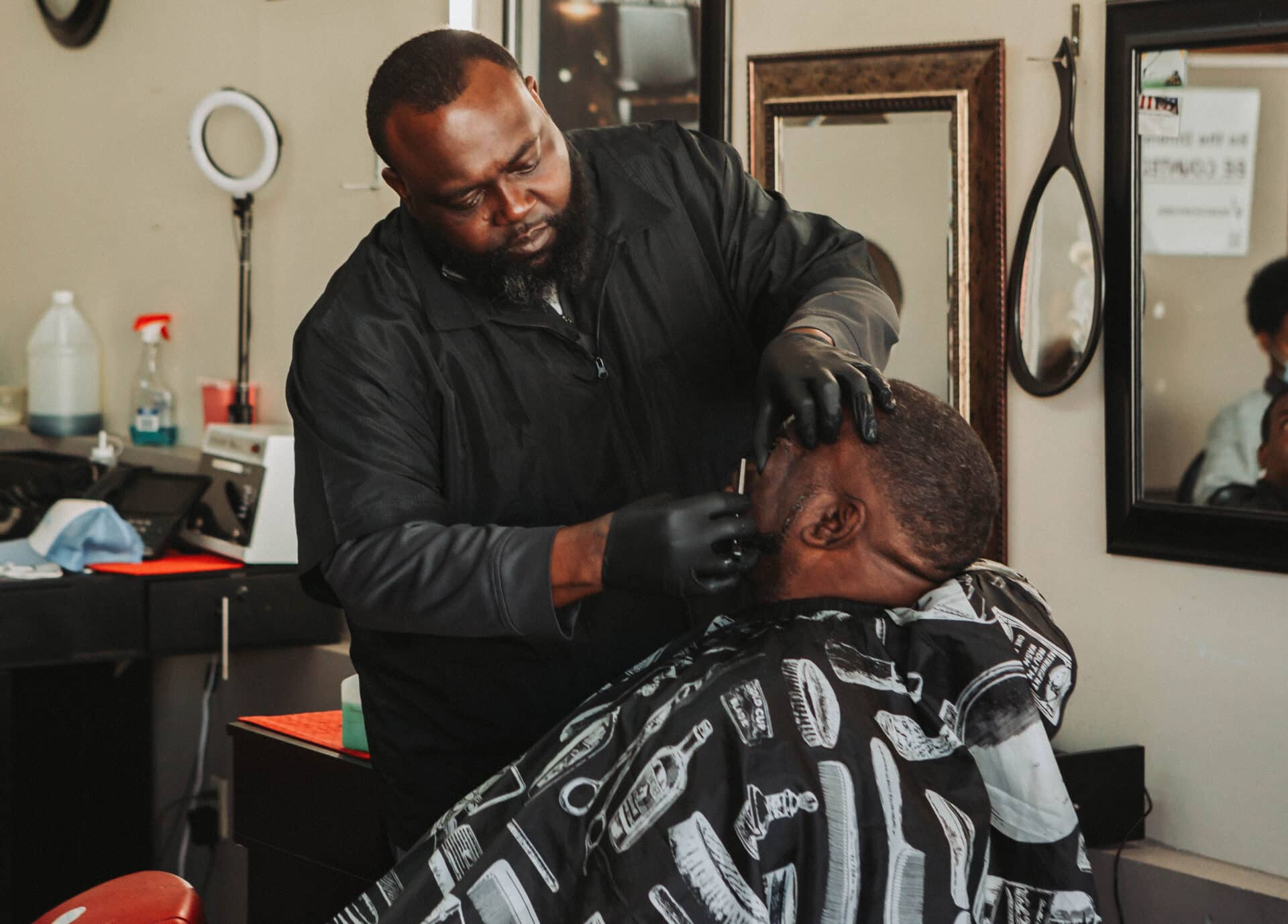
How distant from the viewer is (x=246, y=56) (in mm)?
3330

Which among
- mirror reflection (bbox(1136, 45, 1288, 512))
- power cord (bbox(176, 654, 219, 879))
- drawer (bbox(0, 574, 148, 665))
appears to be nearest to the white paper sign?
mirror reflection (bbox(1136, 45, 1288, 512))

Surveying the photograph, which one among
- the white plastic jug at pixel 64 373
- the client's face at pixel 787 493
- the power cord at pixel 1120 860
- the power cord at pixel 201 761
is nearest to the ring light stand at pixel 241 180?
the power cord at pixel 201 761

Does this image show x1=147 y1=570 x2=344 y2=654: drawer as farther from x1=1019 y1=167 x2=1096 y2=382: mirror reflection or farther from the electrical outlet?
x1=1019 y1=167 x2=1096 y2=382: mirror reflection

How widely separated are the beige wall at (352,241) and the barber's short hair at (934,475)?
0.83 m

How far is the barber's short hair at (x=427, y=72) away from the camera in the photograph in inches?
58.1

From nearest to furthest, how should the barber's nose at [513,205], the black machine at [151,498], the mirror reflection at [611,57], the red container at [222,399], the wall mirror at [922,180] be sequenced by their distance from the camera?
the barber's nose at [513,205] → the wall mirror at [922,180] → the mirror reflection at [611,57] → the black machine at [151,498] → the red container at [222,399]

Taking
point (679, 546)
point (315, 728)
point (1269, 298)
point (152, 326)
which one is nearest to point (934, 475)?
point (679, 546)

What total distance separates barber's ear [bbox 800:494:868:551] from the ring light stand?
222 cm

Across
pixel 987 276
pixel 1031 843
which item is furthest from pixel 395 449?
pixel 987 276

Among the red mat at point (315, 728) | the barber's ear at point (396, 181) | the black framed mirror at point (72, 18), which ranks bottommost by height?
the red mat at point (315, 728)

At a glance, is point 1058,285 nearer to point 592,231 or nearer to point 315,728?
point 592,231

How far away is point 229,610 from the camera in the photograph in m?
2.92

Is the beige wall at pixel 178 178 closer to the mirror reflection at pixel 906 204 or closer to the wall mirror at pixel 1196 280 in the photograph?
the mirror reflection at pixel 906 204

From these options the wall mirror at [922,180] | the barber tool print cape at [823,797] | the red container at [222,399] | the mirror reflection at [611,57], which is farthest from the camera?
the red container at [222,399]
